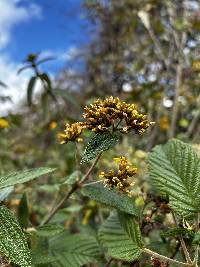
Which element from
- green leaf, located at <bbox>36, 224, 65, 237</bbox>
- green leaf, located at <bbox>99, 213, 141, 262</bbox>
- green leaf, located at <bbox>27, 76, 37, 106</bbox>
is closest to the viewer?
green leaf, located at <bbox>99, 213, 141, 262</bbox>

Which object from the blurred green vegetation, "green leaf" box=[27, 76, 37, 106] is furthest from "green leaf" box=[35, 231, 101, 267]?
"green leaf" box=[27, 76, 37, 106]

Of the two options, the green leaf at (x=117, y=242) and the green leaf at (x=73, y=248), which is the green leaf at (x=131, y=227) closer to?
the green leaf at (x=117, y=242)

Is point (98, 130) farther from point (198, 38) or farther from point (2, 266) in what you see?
point (198, 38)

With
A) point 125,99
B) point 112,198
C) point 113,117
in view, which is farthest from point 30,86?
point 125,99

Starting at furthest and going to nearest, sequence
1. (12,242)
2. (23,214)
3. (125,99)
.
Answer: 1. (125,99)
2. (23,214)
3. (12,242)

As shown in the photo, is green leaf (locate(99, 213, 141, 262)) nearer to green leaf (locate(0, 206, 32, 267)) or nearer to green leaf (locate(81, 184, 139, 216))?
green leaf (locate(81, 184, 139, 216))

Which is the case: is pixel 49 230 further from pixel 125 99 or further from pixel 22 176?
pixel 125 99

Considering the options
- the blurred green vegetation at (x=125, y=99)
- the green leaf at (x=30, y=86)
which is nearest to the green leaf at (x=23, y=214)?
the blurred green vegetation at (x=125, y=99)
